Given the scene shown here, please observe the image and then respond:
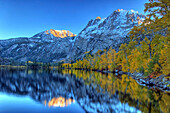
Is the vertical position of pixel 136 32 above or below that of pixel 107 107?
above

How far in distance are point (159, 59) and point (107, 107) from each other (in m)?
20.7

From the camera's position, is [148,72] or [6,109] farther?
[148,72]

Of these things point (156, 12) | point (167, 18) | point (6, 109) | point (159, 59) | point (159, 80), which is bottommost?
point (6, 109)

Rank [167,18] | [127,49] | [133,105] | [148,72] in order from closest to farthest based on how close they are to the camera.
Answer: [167,18]
[133,105]
[148,72]
[127,49]

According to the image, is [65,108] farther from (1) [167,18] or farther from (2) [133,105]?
(1) [167,18]

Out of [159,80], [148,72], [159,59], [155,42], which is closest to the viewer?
[159,80]

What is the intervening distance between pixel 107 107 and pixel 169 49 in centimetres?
1122

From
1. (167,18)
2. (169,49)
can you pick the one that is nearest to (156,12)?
(167,18)

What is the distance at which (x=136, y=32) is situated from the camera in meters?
27.3

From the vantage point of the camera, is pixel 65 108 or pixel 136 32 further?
pixel 136 32

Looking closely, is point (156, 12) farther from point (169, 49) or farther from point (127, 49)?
point (127, 49)

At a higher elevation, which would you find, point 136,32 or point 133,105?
point 136,32

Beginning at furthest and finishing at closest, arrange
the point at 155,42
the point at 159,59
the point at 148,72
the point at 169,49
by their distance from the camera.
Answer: the point at 155,42 < the point at 148,72 < the point at 159,59 < the point at 169,49

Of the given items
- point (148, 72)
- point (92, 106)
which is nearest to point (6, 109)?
point (92, 106)
